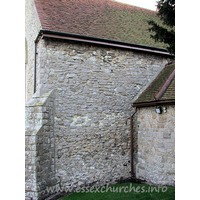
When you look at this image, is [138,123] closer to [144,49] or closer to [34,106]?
[144,49]

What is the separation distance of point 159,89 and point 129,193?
381 centimetres

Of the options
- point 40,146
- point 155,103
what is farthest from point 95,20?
point 40,146

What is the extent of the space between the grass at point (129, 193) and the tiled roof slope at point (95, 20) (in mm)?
5679

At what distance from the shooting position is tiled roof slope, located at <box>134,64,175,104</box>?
Answer: 6.54 meters

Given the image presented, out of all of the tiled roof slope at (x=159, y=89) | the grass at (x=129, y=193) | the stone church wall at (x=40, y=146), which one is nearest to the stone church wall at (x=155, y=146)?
the tiled roof slope at (x=159, y=89)

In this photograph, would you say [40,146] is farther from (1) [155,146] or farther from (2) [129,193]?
(1) [155,146]

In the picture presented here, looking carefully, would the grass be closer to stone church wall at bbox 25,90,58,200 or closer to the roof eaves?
stone church wall at bbox 25,90,58,200

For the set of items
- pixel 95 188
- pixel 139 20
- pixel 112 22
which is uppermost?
pixel 139 20

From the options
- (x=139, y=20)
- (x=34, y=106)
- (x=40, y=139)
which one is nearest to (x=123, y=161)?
(x=40, y=139)

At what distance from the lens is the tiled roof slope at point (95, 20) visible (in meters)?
7.48

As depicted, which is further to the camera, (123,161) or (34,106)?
(123,161)

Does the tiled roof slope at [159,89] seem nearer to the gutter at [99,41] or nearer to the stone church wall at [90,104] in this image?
the stone church wall at [90,104]

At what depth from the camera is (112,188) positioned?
6707 mm

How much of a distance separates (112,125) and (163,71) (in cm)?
343
